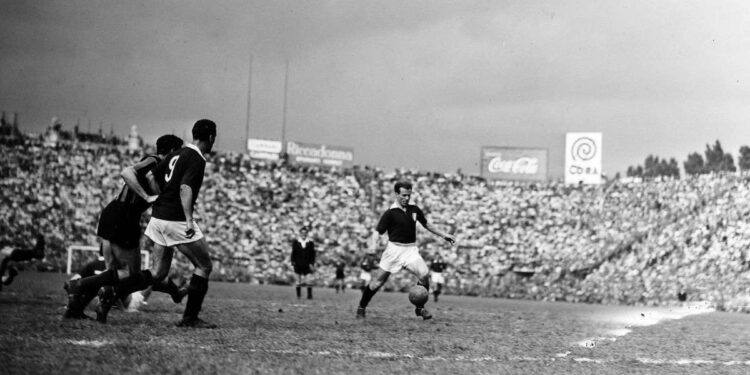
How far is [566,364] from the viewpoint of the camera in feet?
27.4

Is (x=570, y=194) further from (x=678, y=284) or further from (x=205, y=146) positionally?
(x=205, y=146)

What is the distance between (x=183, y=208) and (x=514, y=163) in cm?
4344

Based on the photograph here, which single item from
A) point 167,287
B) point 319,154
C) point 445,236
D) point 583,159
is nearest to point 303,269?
point 445,236

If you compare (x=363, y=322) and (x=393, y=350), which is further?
(x=363, y=322)

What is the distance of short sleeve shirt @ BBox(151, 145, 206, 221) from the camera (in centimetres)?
1002

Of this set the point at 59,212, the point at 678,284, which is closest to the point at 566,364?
the point at 678,284

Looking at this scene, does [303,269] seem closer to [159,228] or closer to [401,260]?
[401,260]

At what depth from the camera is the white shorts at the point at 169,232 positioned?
33.0ft

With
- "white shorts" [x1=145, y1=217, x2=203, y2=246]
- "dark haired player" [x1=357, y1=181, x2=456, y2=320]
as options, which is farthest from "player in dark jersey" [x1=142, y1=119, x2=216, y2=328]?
"dark haired player" [x1=357, y1=181, x2=456, y2=320]

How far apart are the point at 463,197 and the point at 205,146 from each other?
121ft

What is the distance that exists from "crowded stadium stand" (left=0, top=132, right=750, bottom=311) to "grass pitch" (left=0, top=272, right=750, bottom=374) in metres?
15.1

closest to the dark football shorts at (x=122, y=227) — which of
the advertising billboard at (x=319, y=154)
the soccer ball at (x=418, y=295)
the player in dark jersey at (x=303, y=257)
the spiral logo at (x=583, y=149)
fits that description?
the soccer ball at (x=418, y=295)

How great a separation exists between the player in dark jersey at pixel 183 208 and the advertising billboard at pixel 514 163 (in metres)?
42.2

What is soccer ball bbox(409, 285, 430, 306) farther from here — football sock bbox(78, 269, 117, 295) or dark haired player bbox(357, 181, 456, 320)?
football sock bbox(78, 269, 117, 295)
